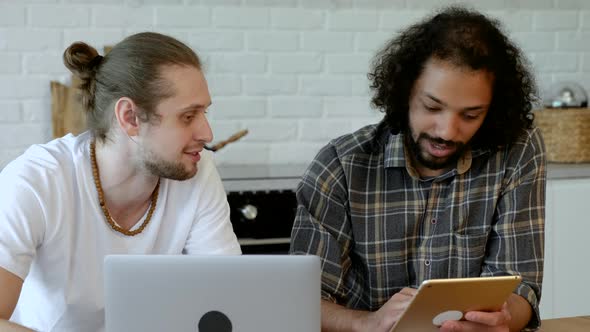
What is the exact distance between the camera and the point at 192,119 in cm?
198

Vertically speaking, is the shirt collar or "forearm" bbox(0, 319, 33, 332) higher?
the shirt collar

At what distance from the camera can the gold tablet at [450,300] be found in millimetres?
1591

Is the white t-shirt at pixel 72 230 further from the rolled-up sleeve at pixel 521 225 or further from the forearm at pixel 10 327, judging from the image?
the rolled-up sleeve at pixel 521 225

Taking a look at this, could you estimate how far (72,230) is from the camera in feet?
6.43

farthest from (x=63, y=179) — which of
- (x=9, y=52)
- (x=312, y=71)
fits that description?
(x=312, y=71)

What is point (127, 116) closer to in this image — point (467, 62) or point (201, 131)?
point (201, 131)

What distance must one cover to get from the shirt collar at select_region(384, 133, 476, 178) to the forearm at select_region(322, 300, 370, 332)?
0.38 meters

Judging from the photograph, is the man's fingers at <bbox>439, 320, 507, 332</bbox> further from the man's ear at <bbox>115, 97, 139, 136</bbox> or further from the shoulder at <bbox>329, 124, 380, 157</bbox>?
the man's ear at <bbox>115, 97, 139, 136</bbox>

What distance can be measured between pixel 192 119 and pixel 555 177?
5.48 feet

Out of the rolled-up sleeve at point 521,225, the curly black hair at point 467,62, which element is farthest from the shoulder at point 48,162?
the rolled-up sleeve at point 521,225

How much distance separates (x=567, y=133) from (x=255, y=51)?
1176mm

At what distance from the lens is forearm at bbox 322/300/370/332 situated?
1.97 m

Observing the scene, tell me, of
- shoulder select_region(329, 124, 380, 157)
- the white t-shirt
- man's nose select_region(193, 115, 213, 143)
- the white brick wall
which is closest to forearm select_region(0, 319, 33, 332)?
the white t-shirt

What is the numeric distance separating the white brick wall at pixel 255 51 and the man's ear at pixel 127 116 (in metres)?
1.14
